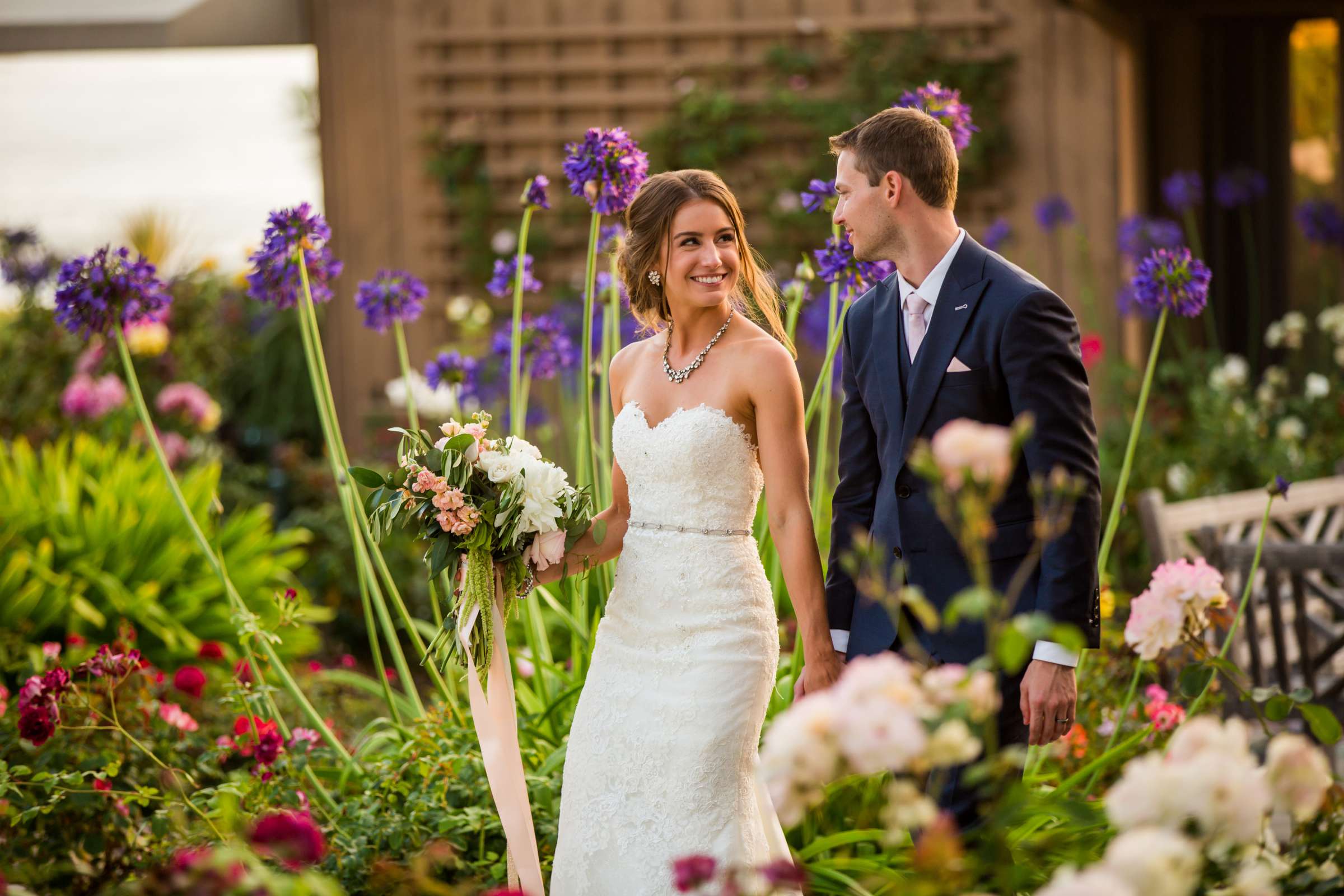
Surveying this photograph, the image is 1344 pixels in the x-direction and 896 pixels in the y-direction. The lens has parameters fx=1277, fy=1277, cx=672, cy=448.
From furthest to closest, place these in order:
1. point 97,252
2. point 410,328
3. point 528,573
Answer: point 410,328
point 97,252
point 528,573

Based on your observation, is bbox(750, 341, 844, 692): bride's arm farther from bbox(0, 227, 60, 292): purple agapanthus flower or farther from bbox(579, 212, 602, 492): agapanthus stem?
bbox(0, 227, 60, 292): purple agapanthus flower

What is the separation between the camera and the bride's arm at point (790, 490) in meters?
2.52

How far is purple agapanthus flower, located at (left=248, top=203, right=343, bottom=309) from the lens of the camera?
3281mm

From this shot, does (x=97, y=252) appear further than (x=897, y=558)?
Yes

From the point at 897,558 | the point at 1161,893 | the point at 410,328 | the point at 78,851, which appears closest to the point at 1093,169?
the point at 410,328

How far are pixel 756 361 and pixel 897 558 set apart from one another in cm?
50

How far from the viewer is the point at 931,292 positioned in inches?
94.3

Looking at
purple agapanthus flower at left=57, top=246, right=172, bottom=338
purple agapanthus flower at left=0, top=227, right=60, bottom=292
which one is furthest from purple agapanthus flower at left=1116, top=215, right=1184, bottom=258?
purple agapanthus flower at left=0, top=227, right=60, bottom=292

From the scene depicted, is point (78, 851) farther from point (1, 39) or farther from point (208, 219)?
point (208, 219)

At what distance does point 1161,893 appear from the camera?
108cm

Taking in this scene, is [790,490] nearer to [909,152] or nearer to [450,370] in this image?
[909,152]

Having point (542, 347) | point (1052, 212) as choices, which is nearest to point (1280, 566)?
point (542, 347)

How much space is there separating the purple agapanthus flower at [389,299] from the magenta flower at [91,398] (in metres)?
3.35

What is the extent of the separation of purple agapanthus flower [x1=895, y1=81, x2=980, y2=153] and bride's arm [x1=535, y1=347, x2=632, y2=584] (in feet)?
3.08
